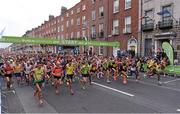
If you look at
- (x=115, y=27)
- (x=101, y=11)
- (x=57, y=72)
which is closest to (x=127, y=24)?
(x=115, y=27)

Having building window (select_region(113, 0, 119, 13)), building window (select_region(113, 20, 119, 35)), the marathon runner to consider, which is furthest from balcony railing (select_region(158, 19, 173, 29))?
the marathon runner

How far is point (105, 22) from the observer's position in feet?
135

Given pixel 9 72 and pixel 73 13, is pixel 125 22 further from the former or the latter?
pixel 73 13

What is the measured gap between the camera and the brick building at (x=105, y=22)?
1336 inches

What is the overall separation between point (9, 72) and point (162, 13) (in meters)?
16.3

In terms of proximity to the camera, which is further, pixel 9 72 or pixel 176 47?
pixel 176 47

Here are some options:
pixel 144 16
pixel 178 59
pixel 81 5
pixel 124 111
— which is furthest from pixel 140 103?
pixel 81 5

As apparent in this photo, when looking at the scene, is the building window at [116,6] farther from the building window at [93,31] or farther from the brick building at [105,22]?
the building window at [93,31]

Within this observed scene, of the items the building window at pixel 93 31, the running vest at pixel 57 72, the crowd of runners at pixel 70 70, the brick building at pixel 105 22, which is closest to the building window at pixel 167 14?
the brick building at pixel 105 22

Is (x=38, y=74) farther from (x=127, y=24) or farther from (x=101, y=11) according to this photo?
(x=101, y=11)

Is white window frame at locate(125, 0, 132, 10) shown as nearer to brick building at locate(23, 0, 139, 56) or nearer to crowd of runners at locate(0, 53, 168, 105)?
brick building at locate(23, 0, 139, 56)

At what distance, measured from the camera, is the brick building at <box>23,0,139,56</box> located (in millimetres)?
33938

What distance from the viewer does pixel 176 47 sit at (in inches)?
1024

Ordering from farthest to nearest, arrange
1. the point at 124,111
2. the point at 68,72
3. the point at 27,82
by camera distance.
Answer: the point at 27,82 → the point at 68,72 → the point at 124,111
